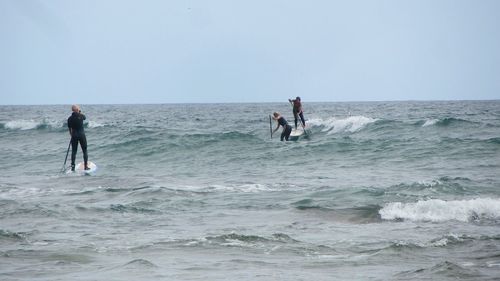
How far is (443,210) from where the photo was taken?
36.4 ft

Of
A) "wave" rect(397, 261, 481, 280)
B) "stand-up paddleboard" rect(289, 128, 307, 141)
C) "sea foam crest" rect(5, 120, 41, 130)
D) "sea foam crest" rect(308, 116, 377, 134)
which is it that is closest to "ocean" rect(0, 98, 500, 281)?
"wave" rect(397, 261, 481, 280)

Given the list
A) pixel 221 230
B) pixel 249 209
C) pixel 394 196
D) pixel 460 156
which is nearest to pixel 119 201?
pixel 249 209

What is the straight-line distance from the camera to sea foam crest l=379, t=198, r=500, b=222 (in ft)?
35.5

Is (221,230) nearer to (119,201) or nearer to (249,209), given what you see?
(249,209)

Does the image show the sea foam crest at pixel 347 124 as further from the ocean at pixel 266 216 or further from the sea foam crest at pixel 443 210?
the sea foam crest at pixel 443 210

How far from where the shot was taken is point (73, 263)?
310 inches

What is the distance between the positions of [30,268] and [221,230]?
3.04 metres

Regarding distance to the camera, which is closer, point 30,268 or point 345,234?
point 30,268

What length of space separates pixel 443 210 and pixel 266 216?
2768mm

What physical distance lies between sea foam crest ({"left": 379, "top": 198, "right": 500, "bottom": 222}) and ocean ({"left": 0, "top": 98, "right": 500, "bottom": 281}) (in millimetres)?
28

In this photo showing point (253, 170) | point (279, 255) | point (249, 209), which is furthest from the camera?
point (253, 170)

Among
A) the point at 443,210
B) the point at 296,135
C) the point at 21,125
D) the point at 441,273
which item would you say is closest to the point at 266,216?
the point at 443,210

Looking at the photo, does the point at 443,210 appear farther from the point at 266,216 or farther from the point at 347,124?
the point at 347,124

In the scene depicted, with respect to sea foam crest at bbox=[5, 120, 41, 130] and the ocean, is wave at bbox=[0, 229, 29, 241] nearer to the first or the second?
the ocean
